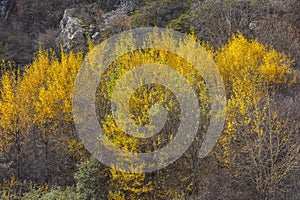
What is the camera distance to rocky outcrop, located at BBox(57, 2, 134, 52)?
27969 mm

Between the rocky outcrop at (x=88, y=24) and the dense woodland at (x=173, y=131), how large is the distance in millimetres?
8810

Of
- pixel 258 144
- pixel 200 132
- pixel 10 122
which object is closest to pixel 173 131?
pixel 200 132

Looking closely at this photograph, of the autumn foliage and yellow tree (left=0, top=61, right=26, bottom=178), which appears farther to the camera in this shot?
yellow tree (left=0, top=61, right=26, bottom=178)

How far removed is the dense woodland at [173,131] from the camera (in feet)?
36.2

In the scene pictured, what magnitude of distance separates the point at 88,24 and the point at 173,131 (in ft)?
69.4

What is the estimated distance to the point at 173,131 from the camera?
1100 cm

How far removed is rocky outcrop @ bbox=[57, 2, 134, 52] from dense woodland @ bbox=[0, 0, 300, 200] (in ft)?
28.9

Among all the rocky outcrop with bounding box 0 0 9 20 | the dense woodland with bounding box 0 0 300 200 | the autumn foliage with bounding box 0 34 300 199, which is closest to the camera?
the autumn foliage with bounding box 0 34 300 199

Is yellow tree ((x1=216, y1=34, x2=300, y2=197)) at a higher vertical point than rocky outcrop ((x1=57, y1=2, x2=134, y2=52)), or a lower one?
higher

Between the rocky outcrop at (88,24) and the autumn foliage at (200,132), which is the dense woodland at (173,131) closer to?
the autumn foliage at (200,132)

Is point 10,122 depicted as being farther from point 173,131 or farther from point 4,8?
point 4,8

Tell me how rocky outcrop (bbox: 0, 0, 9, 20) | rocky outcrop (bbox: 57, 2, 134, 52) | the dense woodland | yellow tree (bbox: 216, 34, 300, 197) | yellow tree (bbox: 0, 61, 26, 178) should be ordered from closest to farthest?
1. yellow tree (bbox: 216, 34, 300, 197)
2. the dense woodland
3. yellow tree (bbox: 0, 61, 26, 178)
4. rocky outcrop (bbox: 57, 2, 134, 52)
5. rocky outcrop (bbox: 0, 0, 9, 20)

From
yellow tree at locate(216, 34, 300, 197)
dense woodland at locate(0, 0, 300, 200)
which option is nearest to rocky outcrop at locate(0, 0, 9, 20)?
dense woodland at locate(0, 0, 300, 200)

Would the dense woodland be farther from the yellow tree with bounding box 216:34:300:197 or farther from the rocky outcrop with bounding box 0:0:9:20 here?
the rocky outcrop with bounding box 0:0:9:20
